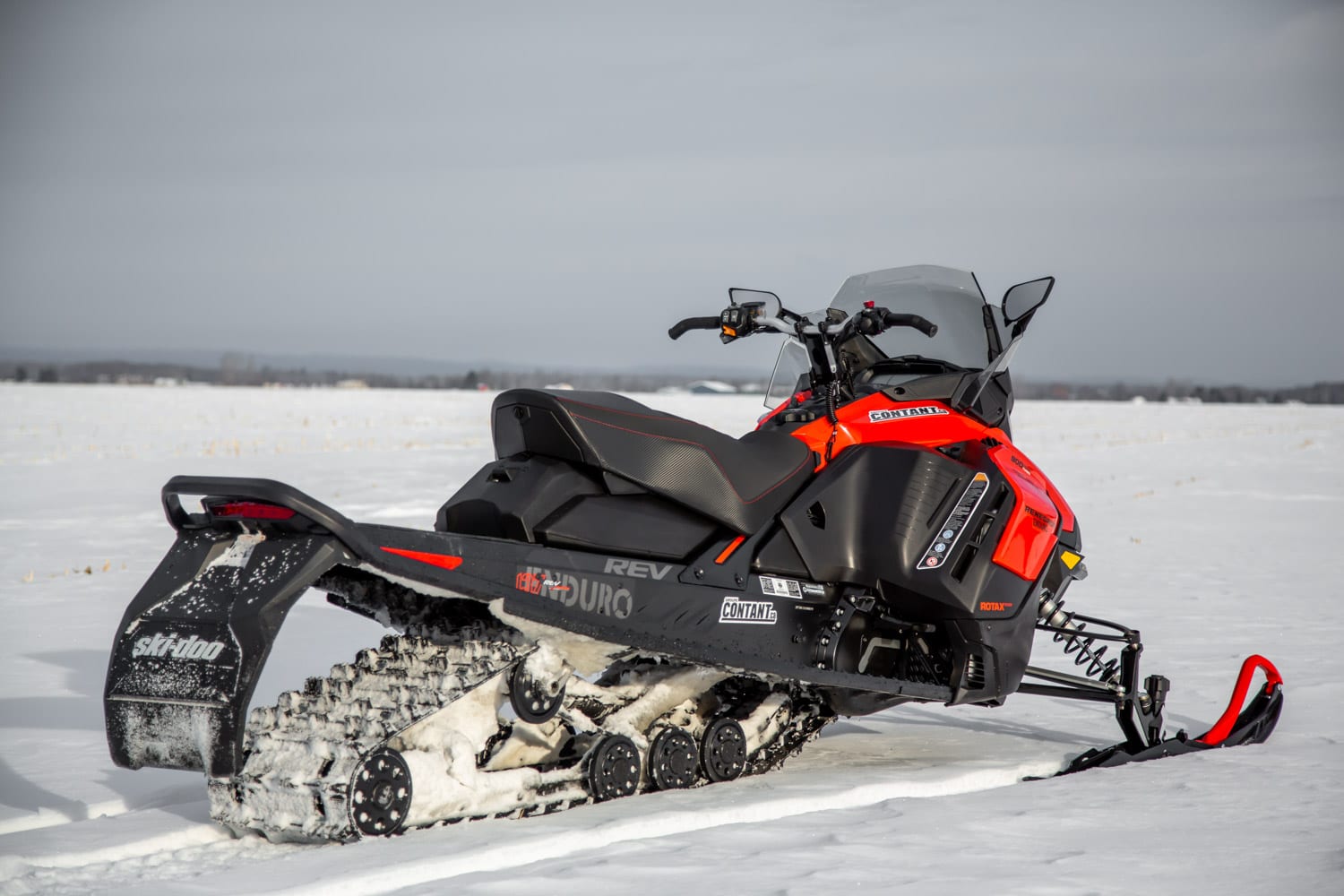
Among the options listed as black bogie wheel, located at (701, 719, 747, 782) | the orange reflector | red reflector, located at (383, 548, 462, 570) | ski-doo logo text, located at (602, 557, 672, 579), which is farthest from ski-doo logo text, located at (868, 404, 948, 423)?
red reflector, located at (383, 548, 462, 570)

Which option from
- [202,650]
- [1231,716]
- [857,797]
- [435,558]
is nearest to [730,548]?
[857,797]

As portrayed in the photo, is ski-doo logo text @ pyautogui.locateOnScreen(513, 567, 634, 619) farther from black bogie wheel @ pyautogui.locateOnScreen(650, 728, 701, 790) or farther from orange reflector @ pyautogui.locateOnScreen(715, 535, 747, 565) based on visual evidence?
black bogie wheel @ pyautogui.locateOnScreen(650, 728, 701, 790)

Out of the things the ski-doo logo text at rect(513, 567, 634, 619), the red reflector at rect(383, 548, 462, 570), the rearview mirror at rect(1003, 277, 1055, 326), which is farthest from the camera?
the rearview mirror at rect(1003, 277, 1055, 326)

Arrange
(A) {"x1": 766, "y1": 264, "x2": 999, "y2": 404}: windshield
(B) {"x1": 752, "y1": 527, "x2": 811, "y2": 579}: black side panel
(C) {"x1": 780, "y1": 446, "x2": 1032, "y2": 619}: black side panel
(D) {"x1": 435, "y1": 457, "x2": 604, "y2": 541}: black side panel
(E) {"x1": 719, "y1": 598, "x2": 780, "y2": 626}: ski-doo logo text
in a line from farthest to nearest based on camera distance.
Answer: (A) {"x1": 766, "y1": 264, "x2": 999, "y2": 404}: windshield, (C) {"x1": 780, "y1": 446, "x2": 1032, "y2": 619}: black side panel, (B) {"x1": 752, "y1": 527, "x2": 811, "y2": 579}: black side panel, (E) {"x1": 719, "y1": 598, "x2": 780, "y2": 626}: ski-doo logo text, (D) {"x1": 435, "y1": 457, "x2": 604, "y2": 541}: black side panel

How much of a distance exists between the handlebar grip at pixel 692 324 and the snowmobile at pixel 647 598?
1 cm

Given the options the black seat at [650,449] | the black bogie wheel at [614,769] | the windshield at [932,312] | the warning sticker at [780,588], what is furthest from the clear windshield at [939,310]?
the black bogie wheel at [614,769]

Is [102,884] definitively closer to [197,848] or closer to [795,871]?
[197,848]

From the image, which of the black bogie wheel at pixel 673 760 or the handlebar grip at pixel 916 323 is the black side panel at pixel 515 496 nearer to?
the black bogie wheel at pixel 673 760

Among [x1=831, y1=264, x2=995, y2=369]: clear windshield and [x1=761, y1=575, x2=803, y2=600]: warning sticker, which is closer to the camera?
[x1=761, y1=575, x2=803, y2=600]: warning sticker

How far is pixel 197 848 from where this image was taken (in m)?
3.30

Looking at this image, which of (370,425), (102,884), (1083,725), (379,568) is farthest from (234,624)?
(370,425)

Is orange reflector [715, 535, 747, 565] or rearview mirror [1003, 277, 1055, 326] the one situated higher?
rearview mirror [1003, 277, 1055, 326]

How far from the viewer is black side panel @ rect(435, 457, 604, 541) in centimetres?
351

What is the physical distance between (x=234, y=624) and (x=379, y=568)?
1.21 ft
